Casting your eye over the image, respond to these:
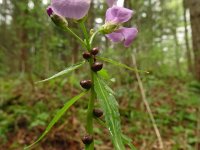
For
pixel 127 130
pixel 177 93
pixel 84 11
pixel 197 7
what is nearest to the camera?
pixel 84 11

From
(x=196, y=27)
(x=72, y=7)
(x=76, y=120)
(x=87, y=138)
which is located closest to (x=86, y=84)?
(x=87, y=138)

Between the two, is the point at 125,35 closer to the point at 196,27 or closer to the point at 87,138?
the point at 87,138

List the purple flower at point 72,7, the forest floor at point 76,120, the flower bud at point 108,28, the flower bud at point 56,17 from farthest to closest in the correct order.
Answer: the forest floor at point 76,120, the flower bud at point 108,28, the flower bud at point 56,17, the purple flower at point 72,7

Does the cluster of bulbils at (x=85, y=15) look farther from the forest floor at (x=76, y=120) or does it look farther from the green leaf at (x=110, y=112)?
the forest floor at (x=76, y=120)

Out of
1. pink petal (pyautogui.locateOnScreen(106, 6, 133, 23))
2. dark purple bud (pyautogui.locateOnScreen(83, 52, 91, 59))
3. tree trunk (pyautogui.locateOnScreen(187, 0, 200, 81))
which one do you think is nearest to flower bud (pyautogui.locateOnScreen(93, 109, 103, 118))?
dark purple bud (pyautogui.locateOnScreen(83, 52, 91, 59))

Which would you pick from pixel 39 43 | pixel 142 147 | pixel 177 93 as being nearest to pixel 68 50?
pixel 39 43

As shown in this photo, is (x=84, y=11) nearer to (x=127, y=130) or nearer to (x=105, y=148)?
(x=105, y=148)

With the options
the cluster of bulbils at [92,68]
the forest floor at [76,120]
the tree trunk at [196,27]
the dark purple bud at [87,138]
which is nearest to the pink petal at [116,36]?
the cluster of bulbils at [92,68]
